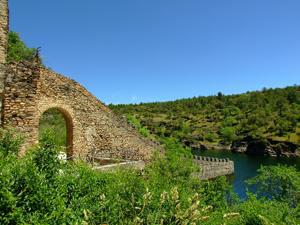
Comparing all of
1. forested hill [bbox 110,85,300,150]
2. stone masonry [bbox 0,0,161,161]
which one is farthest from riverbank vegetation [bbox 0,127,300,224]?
forested hill [bbox 110,85,300,150]

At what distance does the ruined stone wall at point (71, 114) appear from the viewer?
16.7 meters

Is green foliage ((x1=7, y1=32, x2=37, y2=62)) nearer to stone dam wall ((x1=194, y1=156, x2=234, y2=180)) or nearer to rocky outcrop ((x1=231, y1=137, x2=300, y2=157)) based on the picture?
stone dam wall ((x1=194, y1=156, x2=234, y2=180))

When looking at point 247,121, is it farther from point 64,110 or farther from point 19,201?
point 19,201

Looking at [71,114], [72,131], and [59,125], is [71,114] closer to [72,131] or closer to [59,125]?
[72,131]

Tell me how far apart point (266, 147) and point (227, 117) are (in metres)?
34.6

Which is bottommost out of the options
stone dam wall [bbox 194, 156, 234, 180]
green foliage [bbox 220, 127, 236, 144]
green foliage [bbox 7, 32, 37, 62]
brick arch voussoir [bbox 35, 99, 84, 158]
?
stone dam wall [bbox 194, 156, 234, 180]

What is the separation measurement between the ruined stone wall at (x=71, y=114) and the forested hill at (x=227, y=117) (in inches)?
2233

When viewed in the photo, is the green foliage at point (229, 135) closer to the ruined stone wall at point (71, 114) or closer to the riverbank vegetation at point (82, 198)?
the ruined stone wall at point (71, 114)

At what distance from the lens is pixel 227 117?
397 ft

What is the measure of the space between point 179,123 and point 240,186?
77.1 metres

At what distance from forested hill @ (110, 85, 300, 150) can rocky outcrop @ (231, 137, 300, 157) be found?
84.3 inches

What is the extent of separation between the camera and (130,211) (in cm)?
939

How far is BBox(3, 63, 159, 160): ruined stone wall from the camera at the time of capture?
16.7m

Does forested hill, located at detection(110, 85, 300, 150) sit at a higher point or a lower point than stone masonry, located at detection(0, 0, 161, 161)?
higher
